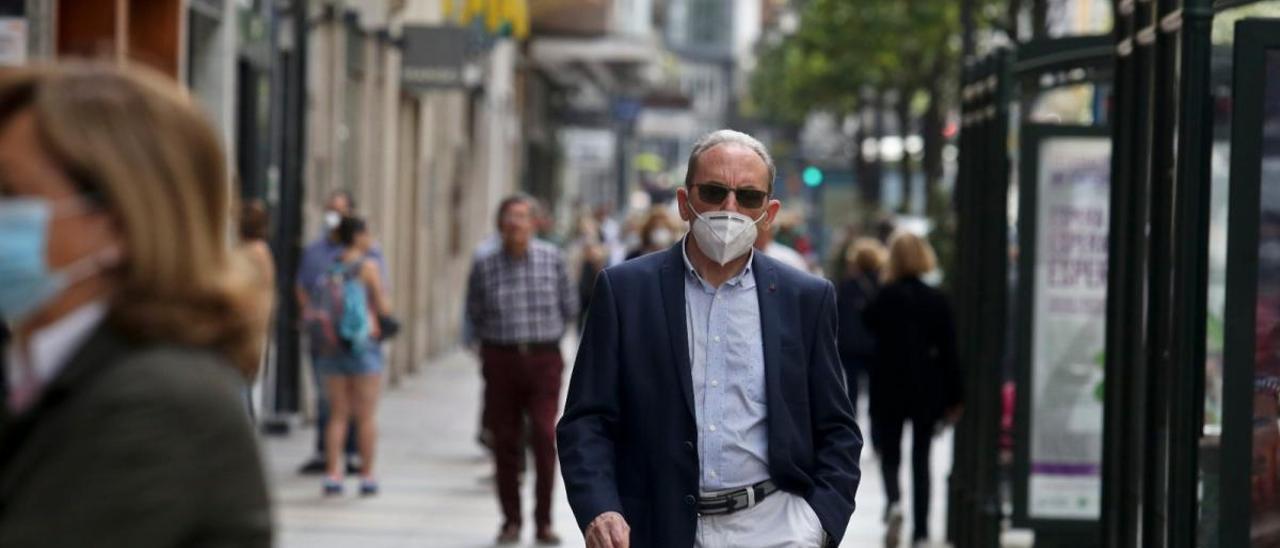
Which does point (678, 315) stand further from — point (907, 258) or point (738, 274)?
point (907, 258)

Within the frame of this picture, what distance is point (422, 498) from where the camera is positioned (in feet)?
47.8

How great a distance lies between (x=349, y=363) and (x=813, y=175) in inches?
989

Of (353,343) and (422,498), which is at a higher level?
(353,343)

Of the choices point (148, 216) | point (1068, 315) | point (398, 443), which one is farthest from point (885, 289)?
point (148, 216)

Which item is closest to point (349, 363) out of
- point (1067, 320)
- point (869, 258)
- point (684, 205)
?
point (869, 258)

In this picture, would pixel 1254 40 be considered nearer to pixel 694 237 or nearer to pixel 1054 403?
pixel 694 237

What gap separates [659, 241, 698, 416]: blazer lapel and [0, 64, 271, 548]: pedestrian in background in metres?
2.98

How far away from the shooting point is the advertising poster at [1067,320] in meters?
11.6

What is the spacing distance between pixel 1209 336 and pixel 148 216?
462 cm

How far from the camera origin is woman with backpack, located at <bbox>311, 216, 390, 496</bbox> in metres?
13.9

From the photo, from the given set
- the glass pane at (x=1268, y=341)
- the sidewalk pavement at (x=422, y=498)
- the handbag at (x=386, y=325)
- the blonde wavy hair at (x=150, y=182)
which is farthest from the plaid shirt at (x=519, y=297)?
the blonde wavy hair at (x=150, y=182)

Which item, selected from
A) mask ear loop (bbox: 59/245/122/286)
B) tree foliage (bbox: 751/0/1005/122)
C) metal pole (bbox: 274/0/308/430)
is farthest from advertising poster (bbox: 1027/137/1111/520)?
tree foliage (bbox: 751/0/1005/122)

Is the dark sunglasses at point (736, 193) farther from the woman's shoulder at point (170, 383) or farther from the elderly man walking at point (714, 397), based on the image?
the woman's shoulder at point (170, 383)

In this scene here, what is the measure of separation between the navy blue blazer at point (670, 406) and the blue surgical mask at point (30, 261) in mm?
3072
